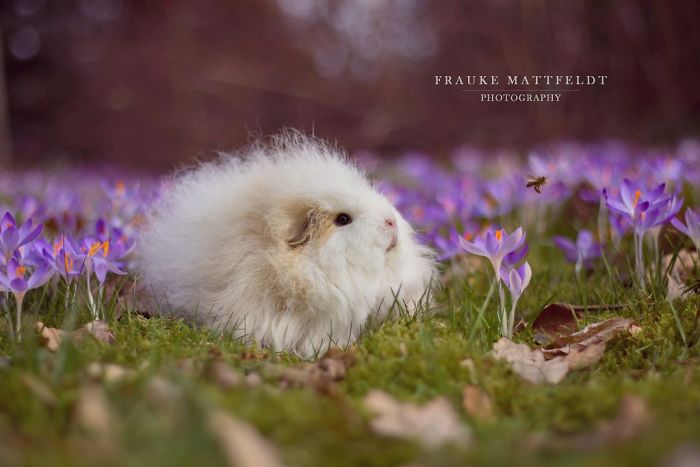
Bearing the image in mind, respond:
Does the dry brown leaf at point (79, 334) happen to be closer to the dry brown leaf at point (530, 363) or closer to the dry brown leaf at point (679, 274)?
the dry brown leaf at point (530, 363)

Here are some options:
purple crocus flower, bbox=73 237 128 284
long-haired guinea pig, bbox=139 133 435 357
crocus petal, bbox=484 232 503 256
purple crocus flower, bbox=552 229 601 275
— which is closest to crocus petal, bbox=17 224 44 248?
purple crocus flower, bbox=73 237 128 284

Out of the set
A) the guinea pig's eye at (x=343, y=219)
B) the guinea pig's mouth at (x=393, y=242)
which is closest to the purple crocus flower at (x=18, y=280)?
the guinea pig's eye at (x=343, y=219)

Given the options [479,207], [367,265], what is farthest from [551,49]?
[367,265]

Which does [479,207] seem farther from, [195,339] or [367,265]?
[195,339]

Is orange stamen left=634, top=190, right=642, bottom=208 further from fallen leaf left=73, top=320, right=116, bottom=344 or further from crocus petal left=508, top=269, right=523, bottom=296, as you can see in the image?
fallen leaf left=73, top=320, right=116, bottom=344

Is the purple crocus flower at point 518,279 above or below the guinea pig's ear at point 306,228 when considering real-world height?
below
